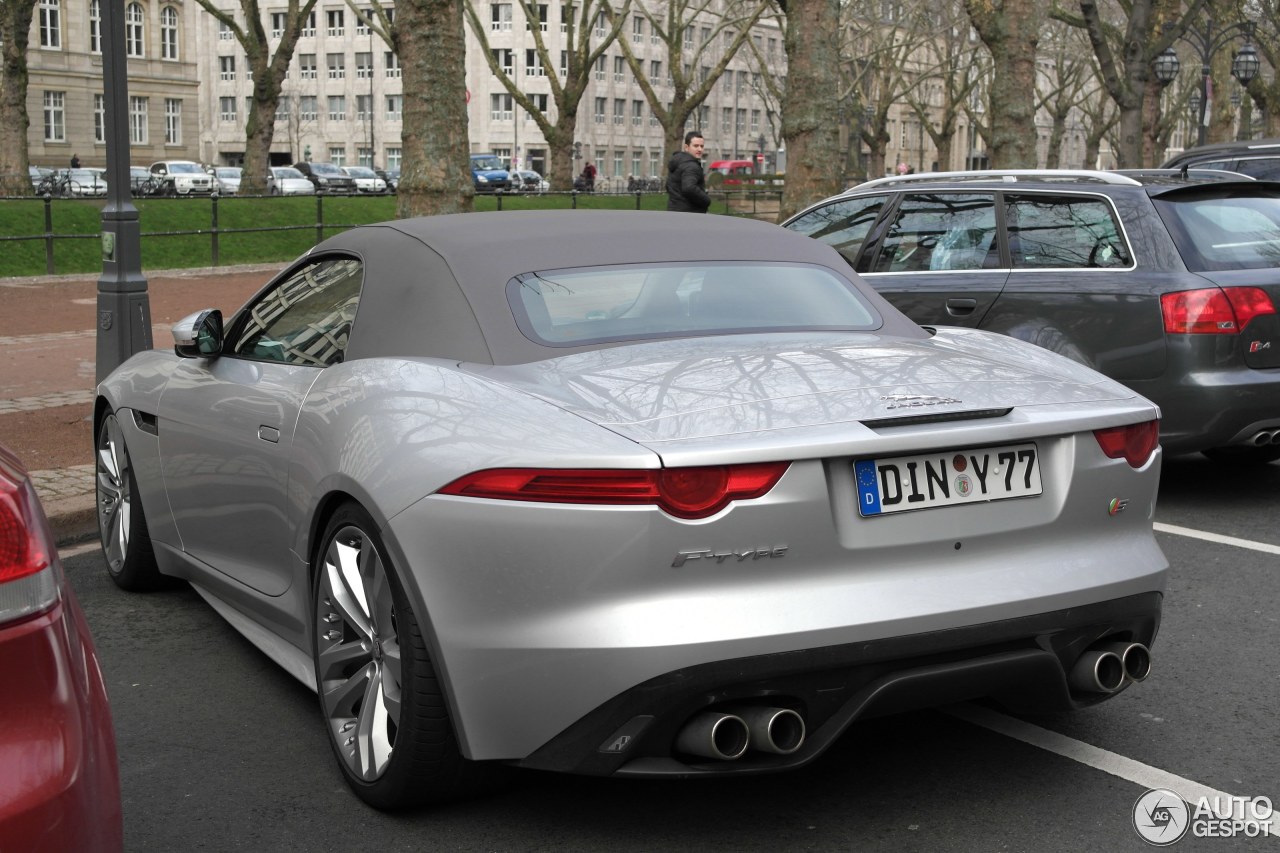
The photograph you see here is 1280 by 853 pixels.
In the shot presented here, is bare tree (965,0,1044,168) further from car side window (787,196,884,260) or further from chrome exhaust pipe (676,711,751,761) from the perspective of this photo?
chrome exhaust pipe (676,711,751,761)

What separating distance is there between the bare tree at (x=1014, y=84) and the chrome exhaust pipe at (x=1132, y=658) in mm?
21048

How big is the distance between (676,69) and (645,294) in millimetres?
47632

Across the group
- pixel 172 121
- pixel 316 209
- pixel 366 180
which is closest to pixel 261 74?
pixel 316 209

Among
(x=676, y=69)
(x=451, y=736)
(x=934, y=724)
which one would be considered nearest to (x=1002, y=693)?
(x=934, y=724)

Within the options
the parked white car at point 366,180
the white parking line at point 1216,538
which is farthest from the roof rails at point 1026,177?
the parked white car at point 366,180

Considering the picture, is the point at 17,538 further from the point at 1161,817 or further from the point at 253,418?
the point at 1161,817

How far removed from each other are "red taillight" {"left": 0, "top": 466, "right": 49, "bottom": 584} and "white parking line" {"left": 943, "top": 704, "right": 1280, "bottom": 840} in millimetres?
2741

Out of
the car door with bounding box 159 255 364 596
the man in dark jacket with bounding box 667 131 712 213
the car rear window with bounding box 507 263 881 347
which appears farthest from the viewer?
the man in dark jacket with bounding box 667 131 712 213

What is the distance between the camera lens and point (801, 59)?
18281 millimetres

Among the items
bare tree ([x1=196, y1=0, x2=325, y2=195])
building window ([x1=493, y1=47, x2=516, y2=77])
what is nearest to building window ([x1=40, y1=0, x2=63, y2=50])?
building window ([x1=493, y1=47, x2=516, y2=77])

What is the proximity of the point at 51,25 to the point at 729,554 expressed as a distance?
8275cm

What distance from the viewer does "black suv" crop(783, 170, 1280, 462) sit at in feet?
24.1

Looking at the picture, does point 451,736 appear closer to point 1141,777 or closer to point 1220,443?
point 1141,777

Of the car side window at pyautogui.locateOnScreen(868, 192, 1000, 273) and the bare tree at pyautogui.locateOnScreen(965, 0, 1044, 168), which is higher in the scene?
the bare tree at pyautogui.locateOnScreen(965, 0, 1044, 168)
